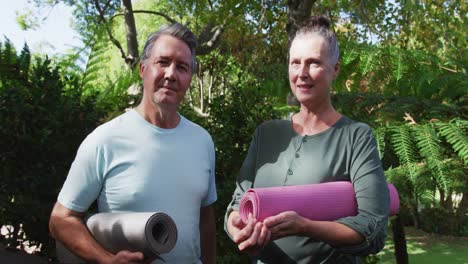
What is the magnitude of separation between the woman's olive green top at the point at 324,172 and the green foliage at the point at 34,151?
234 centimetres

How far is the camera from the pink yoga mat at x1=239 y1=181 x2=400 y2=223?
65.0 inches

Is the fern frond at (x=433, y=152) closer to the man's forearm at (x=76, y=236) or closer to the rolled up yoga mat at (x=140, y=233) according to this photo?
the rolled up yoga mat at (x=140, y=233)

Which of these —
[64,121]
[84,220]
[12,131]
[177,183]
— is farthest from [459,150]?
[12,131]

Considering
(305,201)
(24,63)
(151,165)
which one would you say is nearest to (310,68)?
(305,201)

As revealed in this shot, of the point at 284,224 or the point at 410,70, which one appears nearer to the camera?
the point at 284,224

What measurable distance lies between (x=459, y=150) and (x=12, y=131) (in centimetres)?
318

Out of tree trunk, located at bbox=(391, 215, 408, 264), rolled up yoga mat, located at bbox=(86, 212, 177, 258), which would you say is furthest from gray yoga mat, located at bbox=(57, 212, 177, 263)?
tree trunk, located at bbox=(391, 215, 408, 264)

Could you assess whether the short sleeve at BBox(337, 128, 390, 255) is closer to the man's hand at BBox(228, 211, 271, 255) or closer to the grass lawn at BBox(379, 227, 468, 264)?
the man's hand at BBox(228, 211, 271, 255)

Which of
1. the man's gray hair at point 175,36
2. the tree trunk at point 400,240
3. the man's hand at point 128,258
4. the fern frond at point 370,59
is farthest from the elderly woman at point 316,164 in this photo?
the tree trunk at point 400,240

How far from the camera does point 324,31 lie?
6.30 ft

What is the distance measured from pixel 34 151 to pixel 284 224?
2910 mm

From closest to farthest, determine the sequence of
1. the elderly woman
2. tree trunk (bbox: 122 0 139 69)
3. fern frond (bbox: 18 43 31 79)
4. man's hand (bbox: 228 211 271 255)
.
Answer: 1. man's hand (bbox: 228 211 271 255)
2. the elderly woman
3. fern frond (bbox: 18 43 31 79)
4. tree trunk (bbox: 122 0 139 69)

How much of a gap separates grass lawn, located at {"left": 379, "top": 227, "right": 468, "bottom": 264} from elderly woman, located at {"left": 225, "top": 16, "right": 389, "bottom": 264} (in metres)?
9.10

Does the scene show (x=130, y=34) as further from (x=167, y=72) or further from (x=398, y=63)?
(x=167, y=72)
